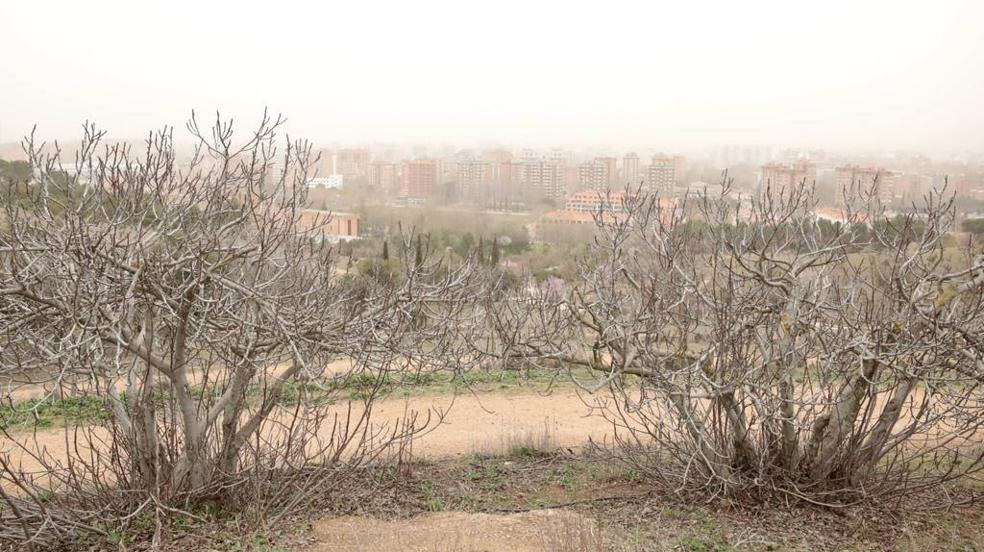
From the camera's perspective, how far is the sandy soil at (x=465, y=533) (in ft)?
17.1

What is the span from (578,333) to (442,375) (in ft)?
21.9

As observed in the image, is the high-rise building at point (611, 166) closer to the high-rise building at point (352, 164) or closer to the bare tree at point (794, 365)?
the high-rise building at point (352, 164)

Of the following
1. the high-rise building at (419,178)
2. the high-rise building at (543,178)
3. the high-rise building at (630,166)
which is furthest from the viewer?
the high-rise building at (419,178)

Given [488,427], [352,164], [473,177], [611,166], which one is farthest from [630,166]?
[488,427]

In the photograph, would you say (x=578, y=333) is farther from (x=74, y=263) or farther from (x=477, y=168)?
(x=477, y=168)

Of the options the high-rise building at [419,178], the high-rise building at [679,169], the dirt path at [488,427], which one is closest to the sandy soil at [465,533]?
the dirt path at [488,427]

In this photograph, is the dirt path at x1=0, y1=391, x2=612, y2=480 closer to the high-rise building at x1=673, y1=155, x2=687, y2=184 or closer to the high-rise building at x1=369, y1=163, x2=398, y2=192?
the high-rise building at x1=673, y1=155, x2=687, y2=184

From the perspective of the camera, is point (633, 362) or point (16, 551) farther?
point (633, 362)

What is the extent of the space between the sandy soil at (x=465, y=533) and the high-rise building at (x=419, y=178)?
59.6m

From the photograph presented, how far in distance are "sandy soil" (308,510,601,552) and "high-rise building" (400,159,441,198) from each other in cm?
5962

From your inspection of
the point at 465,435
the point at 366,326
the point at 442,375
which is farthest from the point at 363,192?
the point at 366,326

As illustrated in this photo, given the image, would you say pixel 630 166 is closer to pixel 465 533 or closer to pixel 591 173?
pixel 591 173

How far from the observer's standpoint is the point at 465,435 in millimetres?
10133

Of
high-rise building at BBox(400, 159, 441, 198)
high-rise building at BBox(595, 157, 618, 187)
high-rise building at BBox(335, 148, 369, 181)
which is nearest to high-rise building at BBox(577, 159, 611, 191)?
high-rise building at BBox(595, 157, 618, 187)
